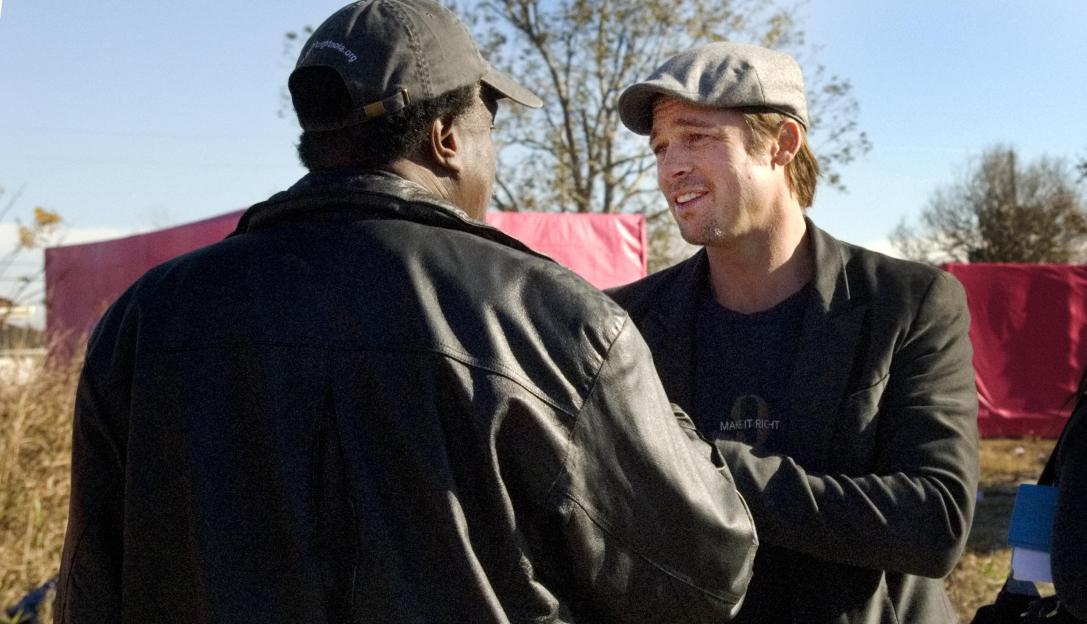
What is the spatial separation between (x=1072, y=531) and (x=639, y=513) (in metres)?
0.99

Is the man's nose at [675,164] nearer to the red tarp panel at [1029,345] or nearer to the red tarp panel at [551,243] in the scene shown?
the red tarp panel at [551,243]

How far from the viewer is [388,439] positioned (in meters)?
1.27

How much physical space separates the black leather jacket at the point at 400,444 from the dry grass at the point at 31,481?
325 cm

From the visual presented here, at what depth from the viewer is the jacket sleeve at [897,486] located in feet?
5.79

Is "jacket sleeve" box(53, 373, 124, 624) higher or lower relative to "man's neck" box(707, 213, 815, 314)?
lower

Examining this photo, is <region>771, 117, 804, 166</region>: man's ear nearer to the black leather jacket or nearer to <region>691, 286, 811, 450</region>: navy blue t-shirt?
<region>691, 286, 811, 450</region>: navy blue t-shirt

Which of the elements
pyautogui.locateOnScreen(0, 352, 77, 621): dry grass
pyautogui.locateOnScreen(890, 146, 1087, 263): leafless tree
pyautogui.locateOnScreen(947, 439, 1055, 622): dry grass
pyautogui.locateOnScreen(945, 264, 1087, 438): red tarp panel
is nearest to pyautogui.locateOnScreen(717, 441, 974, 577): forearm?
pyautogui.locateOnScreen(0, 352, 77, 621): dry grass

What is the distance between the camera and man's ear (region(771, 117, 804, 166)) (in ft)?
7.29

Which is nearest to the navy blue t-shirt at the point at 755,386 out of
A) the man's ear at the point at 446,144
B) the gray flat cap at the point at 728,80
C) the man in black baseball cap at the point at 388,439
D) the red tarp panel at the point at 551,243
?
the gray flat cap at the point at 728,80

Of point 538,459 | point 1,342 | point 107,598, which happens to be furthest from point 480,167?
point 1,342

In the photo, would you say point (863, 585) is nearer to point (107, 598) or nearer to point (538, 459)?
point (538, 459)

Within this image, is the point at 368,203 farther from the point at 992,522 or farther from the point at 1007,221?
the point at 1007,221

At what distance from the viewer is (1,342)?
475 cm

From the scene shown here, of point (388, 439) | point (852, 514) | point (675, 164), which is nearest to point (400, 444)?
point (388, 439)
